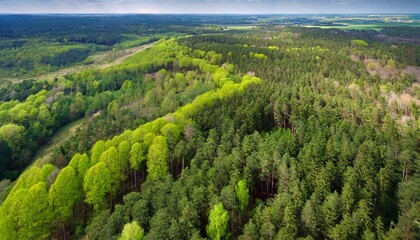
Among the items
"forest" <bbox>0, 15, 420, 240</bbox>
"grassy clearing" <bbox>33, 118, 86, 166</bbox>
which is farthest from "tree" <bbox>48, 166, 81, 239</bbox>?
"grassy clearing" <bbox>33, 118, 86, 166</bbox>

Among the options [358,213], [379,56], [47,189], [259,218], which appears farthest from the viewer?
[379,56]

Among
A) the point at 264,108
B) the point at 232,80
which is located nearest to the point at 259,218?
the point at 264,108

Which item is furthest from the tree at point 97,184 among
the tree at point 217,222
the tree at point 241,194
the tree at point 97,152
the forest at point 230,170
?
the tree at point 241,194

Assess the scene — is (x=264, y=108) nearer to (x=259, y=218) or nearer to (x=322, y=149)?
(x=322, y=149)

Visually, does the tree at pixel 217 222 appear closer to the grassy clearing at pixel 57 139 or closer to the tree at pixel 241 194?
the tree at pixel 241 194

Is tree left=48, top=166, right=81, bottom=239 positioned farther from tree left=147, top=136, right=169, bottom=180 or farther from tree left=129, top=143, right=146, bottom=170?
tree left=147, top=136, right=169, bottom=180

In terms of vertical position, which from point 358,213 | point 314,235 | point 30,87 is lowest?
point 30,87
